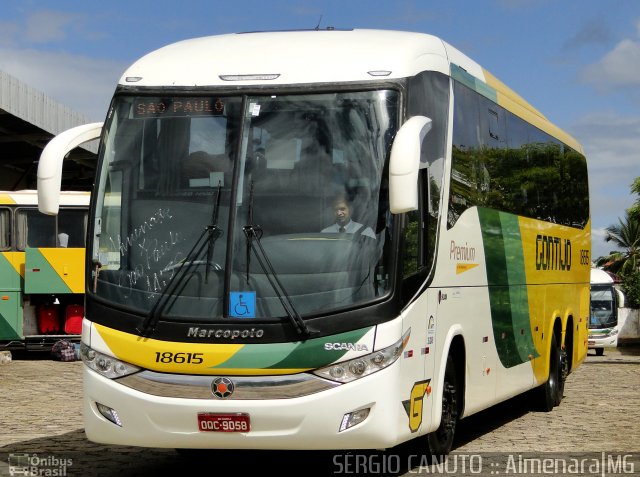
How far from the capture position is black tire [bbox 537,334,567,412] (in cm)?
1659

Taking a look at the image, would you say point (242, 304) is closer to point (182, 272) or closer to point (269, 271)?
point (269, 271)

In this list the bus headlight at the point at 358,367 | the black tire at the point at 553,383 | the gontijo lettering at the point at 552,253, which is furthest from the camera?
the black tire at the point at 553,383

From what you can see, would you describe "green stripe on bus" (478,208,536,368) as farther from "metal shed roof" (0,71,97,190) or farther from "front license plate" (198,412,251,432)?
"metal shed roof" (0,71,97,190)

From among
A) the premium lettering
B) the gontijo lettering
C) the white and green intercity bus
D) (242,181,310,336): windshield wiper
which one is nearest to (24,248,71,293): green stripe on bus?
the gontijo lettering

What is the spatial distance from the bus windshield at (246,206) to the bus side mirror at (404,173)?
469mm

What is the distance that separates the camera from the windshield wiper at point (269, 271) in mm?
9055

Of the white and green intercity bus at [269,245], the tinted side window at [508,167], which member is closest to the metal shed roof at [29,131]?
the tinted side window at [508,167]

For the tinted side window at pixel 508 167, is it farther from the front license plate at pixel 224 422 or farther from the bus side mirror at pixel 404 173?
the front license plate at pixel 224 422

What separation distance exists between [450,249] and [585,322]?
9.06 metres

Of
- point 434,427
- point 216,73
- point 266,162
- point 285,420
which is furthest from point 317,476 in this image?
point 216,73

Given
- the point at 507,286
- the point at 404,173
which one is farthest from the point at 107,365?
the point at 507,286

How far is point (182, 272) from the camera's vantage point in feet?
30.7

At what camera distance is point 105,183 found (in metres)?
9.93

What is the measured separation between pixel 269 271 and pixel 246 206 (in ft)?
1.76
